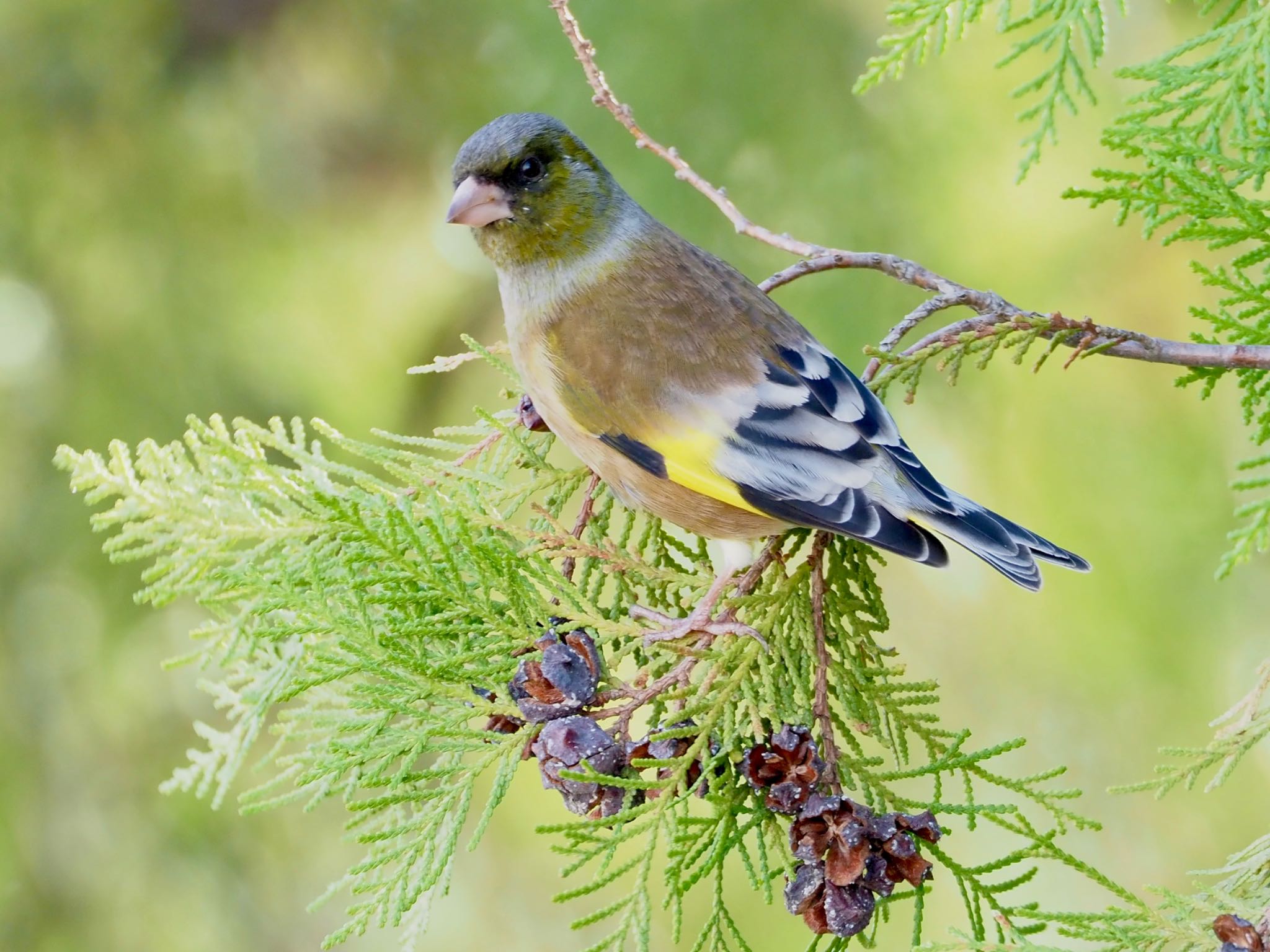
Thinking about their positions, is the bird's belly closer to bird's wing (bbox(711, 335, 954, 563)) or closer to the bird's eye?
bird's wing (bbox(711, 335, 954, 563))

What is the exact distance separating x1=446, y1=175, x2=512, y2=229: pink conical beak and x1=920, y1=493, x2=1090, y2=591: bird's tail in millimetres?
1025

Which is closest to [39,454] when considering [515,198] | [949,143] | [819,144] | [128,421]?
[128,421]

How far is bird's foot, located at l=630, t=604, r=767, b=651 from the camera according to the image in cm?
166

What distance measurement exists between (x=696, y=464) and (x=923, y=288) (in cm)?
50

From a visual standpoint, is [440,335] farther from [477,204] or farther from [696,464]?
[696,464]

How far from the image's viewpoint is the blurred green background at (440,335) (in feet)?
9.91

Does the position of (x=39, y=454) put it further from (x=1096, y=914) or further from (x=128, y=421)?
(x=1096, y=914)

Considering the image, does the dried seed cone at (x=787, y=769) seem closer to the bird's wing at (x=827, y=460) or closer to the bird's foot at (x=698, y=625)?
the bird's foot at (x=698, y=625)

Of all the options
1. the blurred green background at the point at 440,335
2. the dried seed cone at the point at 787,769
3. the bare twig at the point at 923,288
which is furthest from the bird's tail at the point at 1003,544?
the blurred green background at the point at 440,335

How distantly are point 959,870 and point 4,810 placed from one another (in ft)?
10.1

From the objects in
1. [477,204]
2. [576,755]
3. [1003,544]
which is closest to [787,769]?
[576,755]

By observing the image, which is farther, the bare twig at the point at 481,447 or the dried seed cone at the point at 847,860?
the bare twig at the point at 481,447

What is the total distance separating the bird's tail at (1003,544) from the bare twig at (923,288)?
0.30 m

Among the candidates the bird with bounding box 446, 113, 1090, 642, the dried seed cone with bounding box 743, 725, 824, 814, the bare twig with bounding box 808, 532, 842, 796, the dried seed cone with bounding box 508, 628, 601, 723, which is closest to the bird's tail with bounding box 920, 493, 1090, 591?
the bird with bounding box 446, 113, 1090, 642
